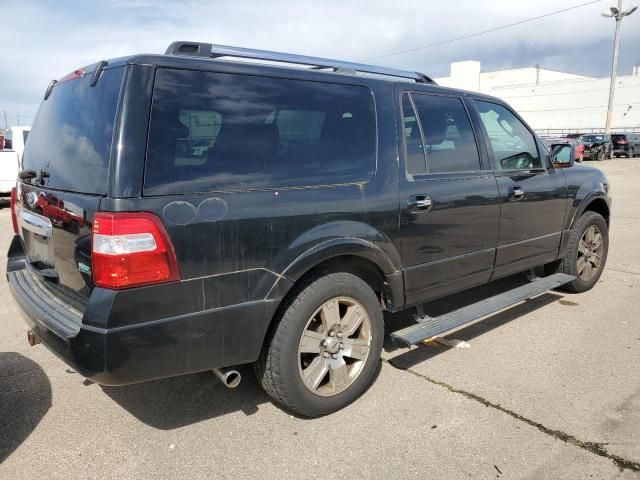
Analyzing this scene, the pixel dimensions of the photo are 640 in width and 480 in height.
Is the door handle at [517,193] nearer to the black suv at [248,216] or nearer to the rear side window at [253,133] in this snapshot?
the black suv at [248,216]

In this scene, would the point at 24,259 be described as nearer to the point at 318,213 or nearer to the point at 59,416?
the point at 59,416

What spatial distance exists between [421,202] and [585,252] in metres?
2.85

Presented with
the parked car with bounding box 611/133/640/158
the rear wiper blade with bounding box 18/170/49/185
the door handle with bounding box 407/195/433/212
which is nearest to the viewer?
the rear wiper blade with bounding box 18/170/49/185

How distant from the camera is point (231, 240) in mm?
2594

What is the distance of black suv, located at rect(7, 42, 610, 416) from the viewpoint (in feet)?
7.91

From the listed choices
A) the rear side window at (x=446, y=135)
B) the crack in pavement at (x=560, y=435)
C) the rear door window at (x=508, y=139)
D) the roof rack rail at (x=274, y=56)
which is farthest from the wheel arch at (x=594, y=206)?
the crack in pavement at (x=560, y=435)

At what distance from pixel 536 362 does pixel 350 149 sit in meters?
2.10

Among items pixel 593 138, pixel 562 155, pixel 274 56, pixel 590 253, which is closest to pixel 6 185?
pixel 274 56

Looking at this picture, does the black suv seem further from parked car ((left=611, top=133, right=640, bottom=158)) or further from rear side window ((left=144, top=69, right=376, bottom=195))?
parked car ((left=611, top=133, right=640, bottom=158))

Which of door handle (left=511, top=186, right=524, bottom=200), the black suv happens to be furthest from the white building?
the black suv

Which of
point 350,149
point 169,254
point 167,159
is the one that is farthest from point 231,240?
point 350,149

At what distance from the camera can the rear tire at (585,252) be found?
5.16m

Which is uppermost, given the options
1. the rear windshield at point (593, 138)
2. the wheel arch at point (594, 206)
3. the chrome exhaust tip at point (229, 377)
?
the rear windshield at point (593, 138)

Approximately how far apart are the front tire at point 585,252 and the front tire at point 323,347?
2.74m
